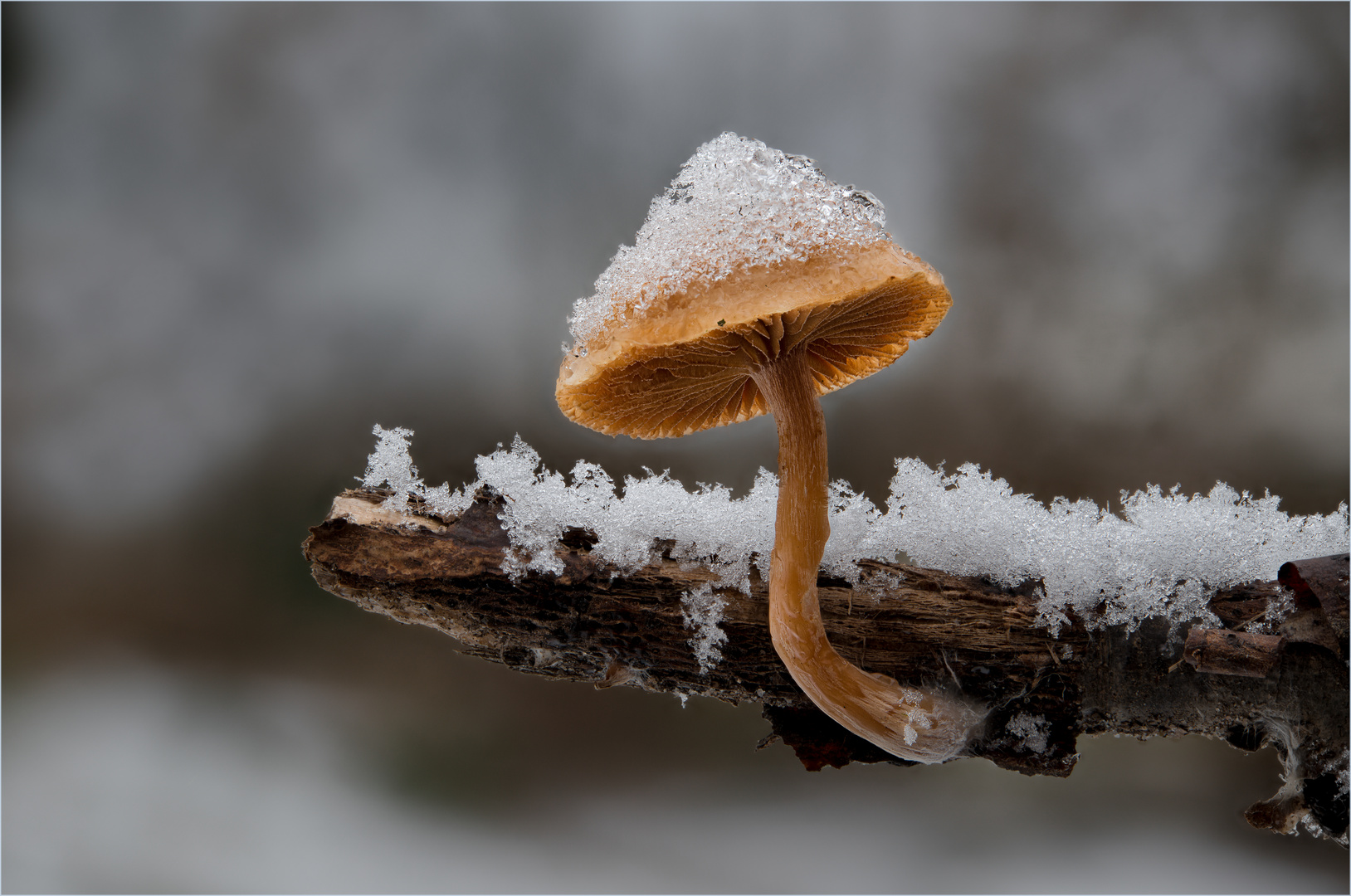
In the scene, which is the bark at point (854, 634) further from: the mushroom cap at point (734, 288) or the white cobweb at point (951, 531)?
the mushroom cap at point (734, 288)

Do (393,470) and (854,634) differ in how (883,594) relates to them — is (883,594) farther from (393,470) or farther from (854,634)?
(393,470)

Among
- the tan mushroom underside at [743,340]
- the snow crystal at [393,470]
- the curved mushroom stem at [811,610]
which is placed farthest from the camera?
the snow crystal at [393,470]

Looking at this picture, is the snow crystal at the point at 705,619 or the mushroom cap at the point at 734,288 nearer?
the mushroom cap at the point at 734,288

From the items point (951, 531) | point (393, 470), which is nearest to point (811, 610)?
point (951, 531)

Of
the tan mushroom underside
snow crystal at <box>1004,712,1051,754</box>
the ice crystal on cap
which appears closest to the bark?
snow crystal at <box>1004,712,1051,754</box>

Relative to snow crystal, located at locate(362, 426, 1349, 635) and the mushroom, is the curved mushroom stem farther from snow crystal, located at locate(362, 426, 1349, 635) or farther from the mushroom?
snow crystal, located at locate(362, 426, 1349, 635)

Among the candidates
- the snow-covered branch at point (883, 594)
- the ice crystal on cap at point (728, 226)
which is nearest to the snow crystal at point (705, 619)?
the snow-covered branch at point (883, 594)
